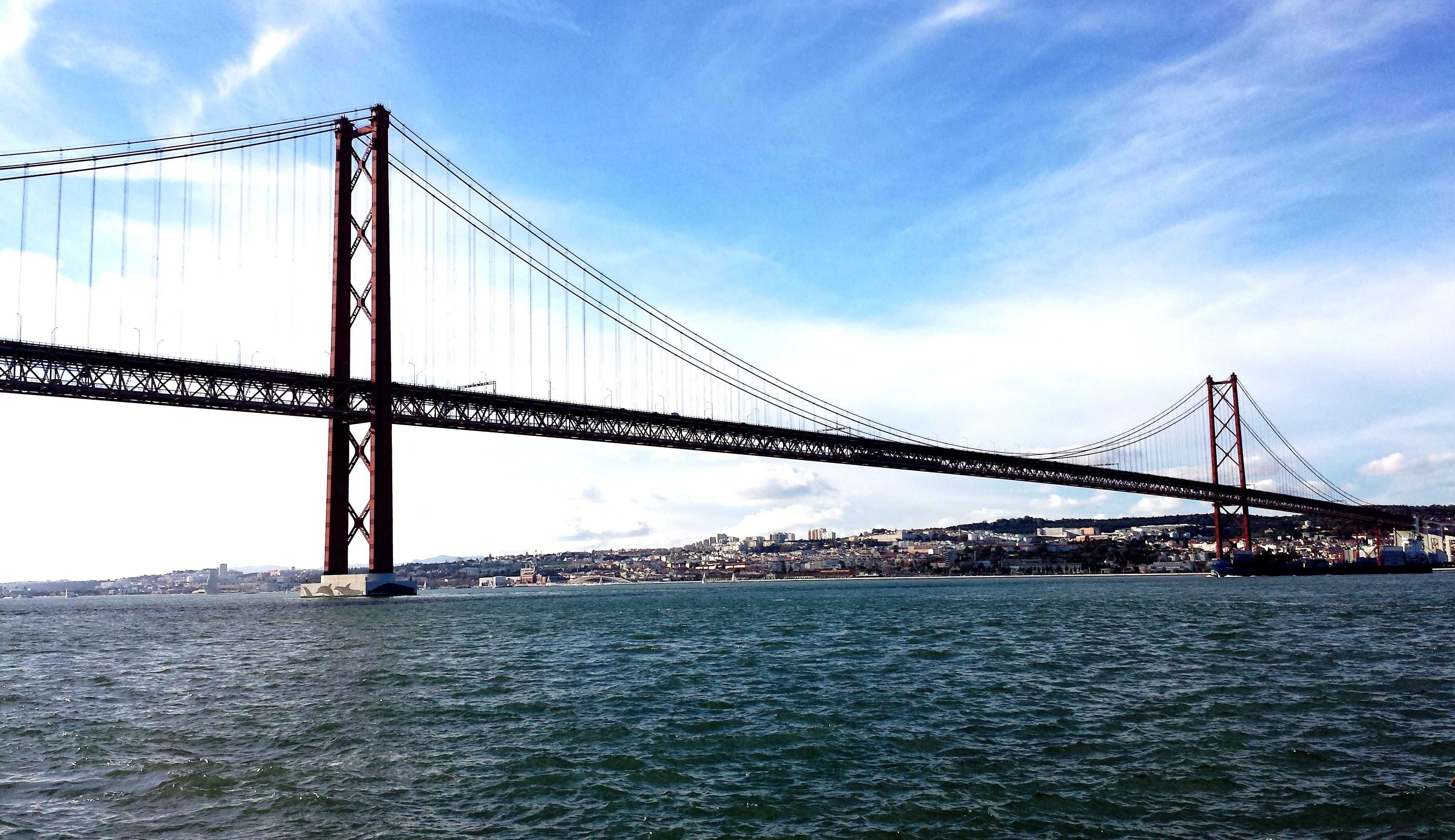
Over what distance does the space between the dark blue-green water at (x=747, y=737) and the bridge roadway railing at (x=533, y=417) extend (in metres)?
24.9

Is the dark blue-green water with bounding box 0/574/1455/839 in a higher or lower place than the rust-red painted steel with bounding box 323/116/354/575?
lower

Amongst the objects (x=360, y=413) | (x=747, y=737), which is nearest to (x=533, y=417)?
(x=360, y=413)

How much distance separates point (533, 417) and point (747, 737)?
182ft

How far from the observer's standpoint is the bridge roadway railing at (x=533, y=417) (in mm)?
49500

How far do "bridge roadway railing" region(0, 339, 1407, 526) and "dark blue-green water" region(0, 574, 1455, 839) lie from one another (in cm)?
2492

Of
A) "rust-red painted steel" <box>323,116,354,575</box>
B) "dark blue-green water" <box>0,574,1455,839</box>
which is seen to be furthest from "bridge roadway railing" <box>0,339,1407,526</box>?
"dark blue-green water" <box>0,574,1455,839</box>

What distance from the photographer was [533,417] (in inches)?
2635

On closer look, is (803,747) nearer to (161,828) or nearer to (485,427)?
(161,828)

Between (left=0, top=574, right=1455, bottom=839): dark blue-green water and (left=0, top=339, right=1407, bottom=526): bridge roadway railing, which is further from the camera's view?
(left=0, top=339, right=1407, bottom=526): bridge roadway railing

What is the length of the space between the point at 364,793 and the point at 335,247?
51.5m

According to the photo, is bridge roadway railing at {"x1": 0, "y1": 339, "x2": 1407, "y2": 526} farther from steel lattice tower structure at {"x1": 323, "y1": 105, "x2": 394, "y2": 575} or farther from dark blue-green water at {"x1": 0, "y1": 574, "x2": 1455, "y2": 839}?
dark blue-green water at {"x1": 0, "y1": 574, "x2": 1455, "y2": 839}

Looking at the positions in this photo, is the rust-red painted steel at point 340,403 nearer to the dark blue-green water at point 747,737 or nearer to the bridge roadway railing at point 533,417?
the bridge roadway railing at point 533,417

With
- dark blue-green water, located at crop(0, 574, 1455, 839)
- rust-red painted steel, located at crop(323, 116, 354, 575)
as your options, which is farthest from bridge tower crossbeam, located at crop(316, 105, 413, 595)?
dark blue-green water, located at crop(0, 574, 1455, 839)

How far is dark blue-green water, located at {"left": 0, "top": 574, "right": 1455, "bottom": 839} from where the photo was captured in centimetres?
979
